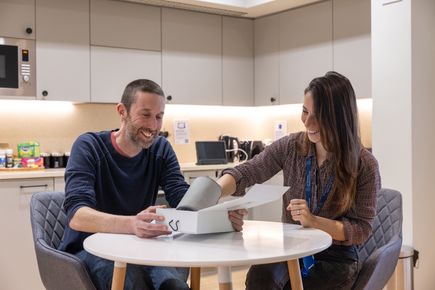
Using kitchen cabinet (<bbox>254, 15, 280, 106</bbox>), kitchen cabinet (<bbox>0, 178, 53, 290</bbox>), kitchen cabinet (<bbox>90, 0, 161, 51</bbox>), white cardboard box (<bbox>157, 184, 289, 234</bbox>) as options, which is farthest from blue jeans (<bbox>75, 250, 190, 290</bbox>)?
kitchen cabinet (<bbox>254, 15, 280, 106</bbox>)

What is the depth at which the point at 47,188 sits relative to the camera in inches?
150

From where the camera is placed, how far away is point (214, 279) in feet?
14.0

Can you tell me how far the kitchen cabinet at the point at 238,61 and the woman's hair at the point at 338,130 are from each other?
2.98 metres

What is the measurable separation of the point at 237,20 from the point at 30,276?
9.23 ft

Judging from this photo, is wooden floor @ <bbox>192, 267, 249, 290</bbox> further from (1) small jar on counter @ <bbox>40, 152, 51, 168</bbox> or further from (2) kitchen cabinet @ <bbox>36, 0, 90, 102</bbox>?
(2) kitchen cabinet @ <bbox>36, 0, 90, 102</bbox>

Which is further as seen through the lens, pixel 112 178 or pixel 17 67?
pixel 17 67

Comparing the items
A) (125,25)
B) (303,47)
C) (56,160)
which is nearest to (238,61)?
(303,47)

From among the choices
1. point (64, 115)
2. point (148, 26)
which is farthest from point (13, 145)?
point (148, 26)

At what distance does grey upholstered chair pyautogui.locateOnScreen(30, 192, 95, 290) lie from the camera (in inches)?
76.8

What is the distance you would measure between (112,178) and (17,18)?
7.38ft

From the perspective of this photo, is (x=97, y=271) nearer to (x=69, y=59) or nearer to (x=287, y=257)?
(x=287, y=257)

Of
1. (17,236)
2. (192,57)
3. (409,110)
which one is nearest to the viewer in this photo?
(409,110)

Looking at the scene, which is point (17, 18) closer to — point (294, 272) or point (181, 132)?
point (181, 132)

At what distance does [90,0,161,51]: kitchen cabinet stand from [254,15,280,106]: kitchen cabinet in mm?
1025
